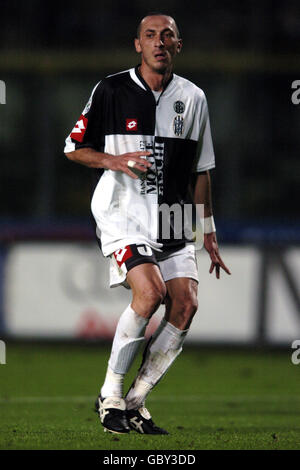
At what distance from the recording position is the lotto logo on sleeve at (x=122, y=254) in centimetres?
614

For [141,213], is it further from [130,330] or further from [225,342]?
[225,342]

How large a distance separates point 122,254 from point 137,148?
2.02 feet

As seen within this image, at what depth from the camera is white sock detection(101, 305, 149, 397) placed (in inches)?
241

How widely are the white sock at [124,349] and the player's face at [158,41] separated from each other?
1389 millimetres

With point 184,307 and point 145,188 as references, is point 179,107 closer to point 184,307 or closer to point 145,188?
point 145,188

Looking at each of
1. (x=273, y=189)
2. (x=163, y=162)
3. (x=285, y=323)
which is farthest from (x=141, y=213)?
(x=273, y=189)

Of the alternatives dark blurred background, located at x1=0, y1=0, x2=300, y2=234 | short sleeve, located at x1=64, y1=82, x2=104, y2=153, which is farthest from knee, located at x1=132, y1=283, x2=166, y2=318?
dark blurred background, located at x1=0, y1=0, x2=300, y2=234

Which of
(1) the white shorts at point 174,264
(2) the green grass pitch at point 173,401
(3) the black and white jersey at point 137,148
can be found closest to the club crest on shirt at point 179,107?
(3) the black and white jersey at point 137,148

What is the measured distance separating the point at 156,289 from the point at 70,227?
7.10 m

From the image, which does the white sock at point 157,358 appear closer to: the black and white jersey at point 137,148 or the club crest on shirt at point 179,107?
the black and white jersey at point 137,148

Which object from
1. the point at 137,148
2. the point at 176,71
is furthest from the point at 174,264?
the point at 176,71

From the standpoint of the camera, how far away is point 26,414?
7531mm

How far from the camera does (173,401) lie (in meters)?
8.64
